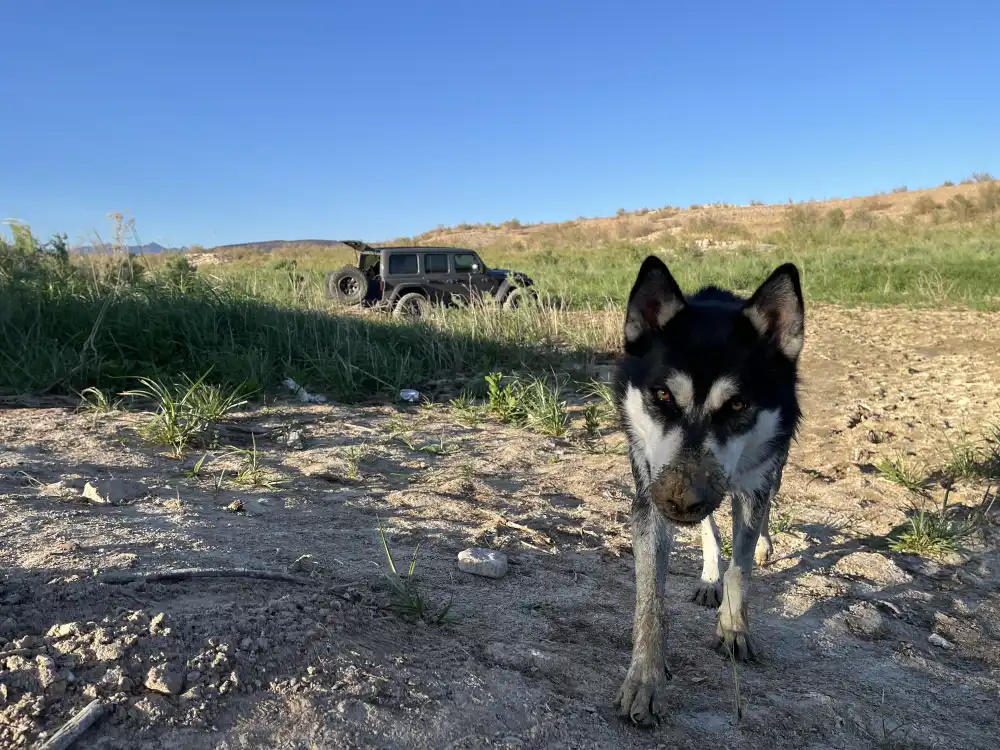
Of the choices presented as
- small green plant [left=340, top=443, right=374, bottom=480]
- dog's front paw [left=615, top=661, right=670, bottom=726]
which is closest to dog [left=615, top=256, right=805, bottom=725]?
dog's front paw [left=615, top=661, right=670, bottom=726]

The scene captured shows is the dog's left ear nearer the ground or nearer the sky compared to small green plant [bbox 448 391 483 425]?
nearer the sky

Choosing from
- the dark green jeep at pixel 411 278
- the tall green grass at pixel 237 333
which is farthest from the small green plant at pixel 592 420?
the dark green jeep at pixel 411 278

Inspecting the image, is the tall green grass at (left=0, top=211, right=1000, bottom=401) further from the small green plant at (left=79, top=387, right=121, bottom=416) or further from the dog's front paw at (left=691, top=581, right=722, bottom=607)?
the dog's front paw at (left=691, top=581, right=722, bottom=607)

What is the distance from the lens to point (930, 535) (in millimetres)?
3781

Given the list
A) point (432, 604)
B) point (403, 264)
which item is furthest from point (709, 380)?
point (403, 264)

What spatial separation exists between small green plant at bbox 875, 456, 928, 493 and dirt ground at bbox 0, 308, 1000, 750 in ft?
0.34

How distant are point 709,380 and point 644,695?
1.13m

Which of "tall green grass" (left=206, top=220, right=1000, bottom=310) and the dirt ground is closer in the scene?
the dirt ground

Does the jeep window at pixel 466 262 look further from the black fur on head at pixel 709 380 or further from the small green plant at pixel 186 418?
the black fur on head at pixel 709 380

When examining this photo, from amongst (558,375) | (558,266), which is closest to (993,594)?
(558,375)

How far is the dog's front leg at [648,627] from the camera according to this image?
6.99 ft

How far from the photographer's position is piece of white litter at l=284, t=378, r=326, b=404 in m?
6.43

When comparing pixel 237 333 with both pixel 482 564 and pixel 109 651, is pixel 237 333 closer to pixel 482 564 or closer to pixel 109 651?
pixel 482 564

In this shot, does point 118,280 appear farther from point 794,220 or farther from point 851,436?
point 794,220
